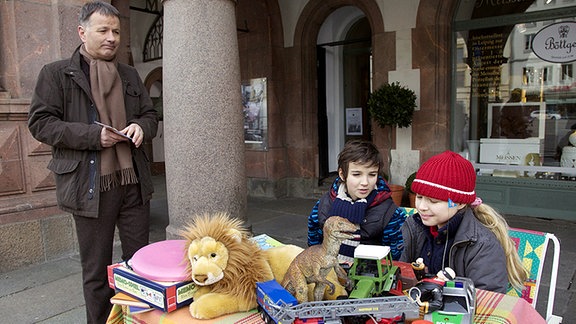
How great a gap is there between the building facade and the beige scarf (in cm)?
93

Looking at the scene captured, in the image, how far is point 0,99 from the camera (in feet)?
14.0

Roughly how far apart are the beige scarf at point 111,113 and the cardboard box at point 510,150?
5941 mm

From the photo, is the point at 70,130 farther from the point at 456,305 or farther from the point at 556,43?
the point at 556,43

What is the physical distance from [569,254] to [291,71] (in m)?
5.36

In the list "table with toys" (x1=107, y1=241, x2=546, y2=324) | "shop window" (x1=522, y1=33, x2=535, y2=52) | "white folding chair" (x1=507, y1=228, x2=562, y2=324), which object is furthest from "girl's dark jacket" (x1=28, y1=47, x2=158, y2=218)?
"shop window" (x1=522, y1=33, x2=535, y2=52)

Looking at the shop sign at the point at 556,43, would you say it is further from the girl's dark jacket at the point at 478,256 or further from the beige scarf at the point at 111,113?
the beige scarf at the point at 111,113

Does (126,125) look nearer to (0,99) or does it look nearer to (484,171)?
(0,99)

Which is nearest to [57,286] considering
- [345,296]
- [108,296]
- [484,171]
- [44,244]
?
[44,244]

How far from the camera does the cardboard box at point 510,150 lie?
21.0ft

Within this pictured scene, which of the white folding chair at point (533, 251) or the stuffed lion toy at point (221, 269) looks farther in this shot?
the white folding chair at point (533, 251)

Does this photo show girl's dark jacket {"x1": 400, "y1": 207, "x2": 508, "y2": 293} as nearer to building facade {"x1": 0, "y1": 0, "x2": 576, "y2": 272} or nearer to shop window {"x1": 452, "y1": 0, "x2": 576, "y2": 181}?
building facade {"x1": 0, "y1": 0, "x2": 576, "y2": 272}

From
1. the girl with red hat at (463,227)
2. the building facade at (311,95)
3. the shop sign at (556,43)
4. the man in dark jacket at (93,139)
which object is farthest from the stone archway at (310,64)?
the girl with red hat at (463,227)

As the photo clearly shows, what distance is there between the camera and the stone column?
336 cm

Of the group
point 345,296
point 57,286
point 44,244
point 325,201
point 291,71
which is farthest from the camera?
point 291,71
